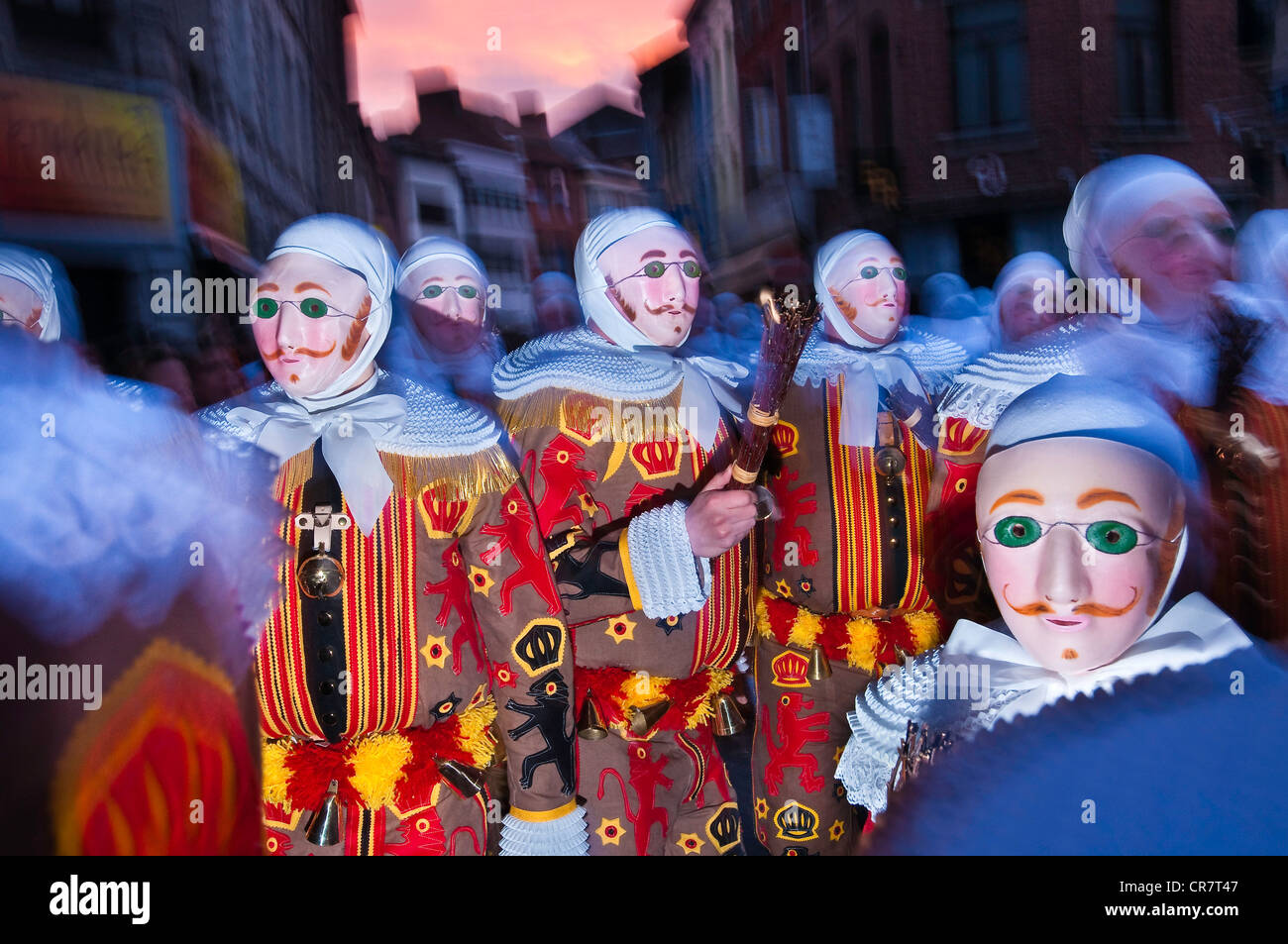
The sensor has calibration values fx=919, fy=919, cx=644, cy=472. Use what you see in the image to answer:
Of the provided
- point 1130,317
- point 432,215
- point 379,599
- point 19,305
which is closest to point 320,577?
point 379,599

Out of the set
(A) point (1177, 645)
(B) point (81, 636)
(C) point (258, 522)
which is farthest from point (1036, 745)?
(B) point (81, 636)

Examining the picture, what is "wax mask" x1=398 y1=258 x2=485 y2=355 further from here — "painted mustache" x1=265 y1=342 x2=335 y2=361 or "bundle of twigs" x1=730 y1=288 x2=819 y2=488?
"bundle of twigs" x1=730 y1=288 x2=819 y2=488

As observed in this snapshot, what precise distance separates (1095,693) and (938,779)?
0.28m

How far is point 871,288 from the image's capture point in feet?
7.59

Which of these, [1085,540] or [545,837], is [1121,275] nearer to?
[1085,540]

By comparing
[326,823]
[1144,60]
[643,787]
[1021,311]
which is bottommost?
[643,787]

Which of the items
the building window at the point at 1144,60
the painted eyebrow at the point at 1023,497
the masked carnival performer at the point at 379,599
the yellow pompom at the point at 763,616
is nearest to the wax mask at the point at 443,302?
the masked carnival performer at the point at 379,599

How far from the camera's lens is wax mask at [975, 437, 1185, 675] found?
1442 mm

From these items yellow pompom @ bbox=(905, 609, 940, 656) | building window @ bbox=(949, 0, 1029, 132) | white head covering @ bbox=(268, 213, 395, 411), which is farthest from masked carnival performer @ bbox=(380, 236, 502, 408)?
building window @ bbox=(949, 0, 1029, 132)

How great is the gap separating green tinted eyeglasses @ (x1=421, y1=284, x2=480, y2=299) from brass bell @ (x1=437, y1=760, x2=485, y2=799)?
1.48 metres

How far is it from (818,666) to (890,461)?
1.77 ft

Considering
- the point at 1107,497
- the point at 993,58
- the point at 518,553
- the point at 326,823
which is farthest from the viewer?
the point at 993,58

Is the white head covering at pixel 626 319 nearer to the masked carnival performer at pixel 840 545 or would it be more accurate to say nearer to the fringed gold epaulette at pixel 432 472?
the masked carnival performer at pixel 840 545
